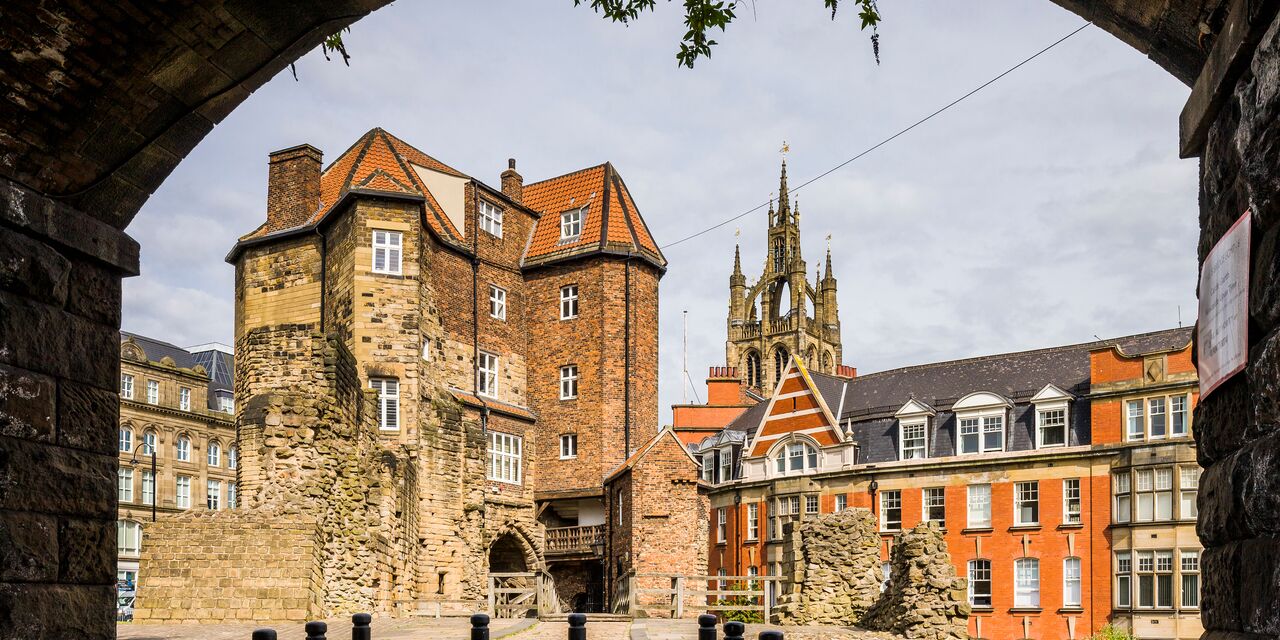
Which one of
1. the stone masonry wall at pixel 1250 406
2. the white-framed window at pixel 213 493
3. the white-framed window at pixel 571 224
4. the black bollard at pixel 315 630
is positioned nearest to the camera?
the stone masonry wall at pixel 1250 406

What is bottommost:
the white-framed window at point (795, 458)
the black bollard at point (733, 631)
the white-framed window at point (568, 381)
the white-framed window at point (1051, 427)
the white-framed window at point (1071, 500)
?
the white-framed window at point (1071, 500)

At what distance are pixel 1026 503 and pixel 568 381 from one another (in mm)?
16601

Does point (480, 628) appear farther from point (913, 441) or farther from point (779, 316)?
point (779, 316)

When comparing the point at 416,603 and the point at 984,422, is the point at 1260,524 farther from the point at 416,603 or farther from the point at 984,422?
the point at 984,422

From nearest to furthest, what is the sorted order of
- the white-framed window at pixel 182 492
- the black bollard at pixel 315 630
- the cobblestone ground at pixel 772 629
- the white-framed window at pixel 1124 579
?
1. the black bollard at pixel 315 630
2. the cobblestone ground at pixel 772 629
3. the white-framed window at pixel 1124 579
4. the white-framed window at pixel 182 492

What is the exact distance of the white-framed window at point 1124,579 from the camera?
39253 millimetres

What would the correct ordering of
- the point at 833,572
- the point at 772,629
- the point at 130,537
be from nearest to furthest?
the point at 772,629, the point at 833,572, the point at 130,537

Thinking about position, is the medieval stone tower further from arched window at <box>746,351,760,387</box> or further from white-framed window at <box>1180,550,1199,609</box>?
white-framed window at <box>1180,550,1199,609</box>

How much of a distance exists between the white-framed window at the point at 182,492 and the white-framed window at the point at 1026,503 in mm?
47340

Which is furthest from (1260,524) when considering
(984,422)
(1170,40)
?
(984,422)

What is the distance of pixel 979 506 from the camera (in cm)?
4347

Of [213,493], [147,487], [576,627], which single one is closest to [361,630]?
[576,627]

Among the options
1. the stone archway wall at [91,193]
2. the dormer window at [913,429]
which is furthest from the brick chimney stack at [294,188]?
the stone archway wall at [91,193]

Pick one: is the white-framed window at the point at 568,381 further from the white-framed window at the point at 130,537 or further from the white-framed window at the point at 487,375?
the white-framed window at the point at 130,537
